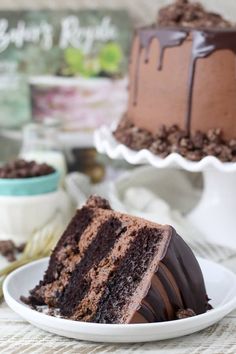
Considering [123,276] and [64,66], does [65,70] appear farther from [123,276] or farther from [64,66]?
[123,276]

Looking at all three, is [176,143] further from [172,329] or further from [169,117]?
[172,329]

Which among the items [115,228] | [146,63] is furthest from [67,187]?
[115,228]

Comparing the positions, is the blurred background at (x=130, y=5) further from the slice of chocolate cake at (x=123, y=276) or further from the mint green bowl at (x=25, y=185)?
the slice of chocolate cake at (x=123, y=276)

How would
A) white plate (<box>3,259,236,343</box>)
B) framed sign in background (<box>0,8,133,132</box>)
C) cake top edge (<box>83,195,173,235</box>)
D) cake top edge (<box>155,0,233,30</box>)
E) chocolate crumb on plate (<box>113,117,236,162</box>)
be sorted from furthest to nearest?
framed sign in background (<box>0,8,133,132</box>), cake top edge (<box>155,0,233,30</box>), chocolate crumb on plate (<box>113,117,236,162</box>), cake top edge (<box>83,195,173,235</box>), white plate (<box>3,259,236,343</box>)

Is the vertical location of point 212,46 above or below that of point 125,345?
above

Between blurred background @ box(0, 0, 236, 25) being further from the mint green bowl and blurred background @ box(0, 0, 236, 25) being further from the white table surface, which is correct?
the white table surface

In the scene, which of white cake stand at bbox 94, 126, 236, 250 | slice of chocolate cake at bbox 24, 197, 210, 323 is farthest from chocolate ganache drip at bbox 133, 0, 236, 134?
slice of chocolate cake at bbox 24, 197, 210, 323

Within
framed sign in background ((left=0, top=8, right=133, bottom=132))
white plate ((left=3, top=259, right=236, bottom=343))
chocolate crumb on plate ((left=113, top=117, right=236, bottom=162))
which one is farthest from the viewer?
framed sign in background ((left=0, top=8, right=133, bottom=132))
